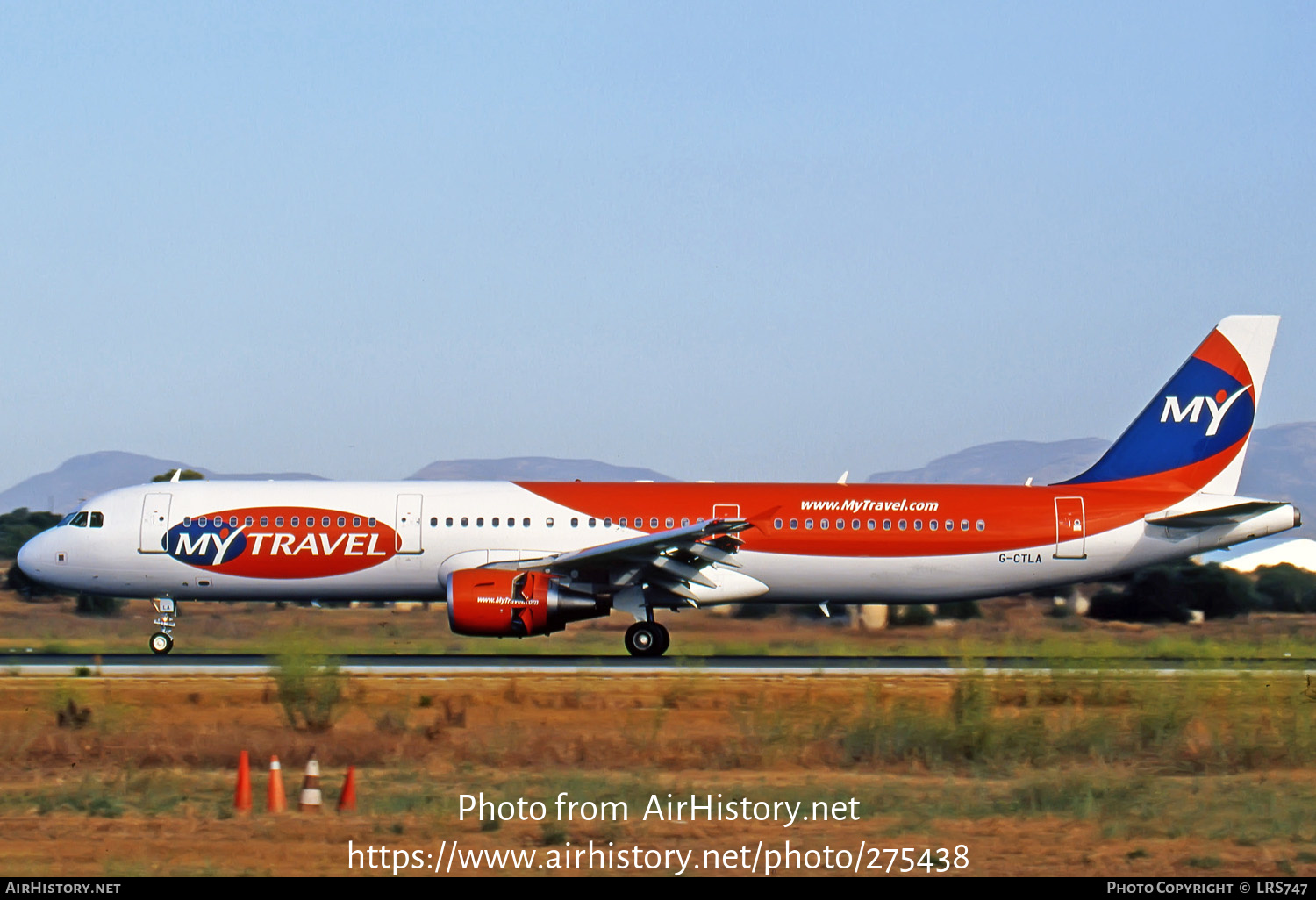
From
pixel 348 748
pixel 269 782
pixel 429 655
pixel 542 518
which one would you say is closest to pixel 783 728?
pixel 348 748

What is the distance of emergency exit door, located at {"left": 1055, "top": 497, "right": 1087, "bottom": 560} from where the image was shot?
28.8 metres

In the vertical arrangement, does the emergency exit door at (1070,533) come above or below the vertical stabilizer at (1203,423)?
below

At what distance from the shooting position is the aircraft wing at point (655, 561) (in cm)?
2602

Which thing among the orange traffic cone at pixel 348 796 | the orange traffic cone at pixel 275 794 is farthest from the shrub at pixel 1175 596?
the orange traffic cone at pixel 275 794

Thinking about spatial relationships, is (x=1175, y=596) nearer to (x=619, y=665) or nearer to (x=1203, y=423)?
(x=1203, y=423)

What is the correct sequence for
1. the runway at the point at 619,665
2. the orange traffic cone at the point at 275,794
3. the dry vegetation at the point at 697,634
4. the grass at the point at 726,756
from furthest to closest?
the dry vegetation at the point at 697,634 → the runway at the point at 619,665 → the orange traffic cone at the point at 275,794 → the grass at the point at 726,756

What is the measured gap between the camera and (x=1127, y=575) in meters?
29.8

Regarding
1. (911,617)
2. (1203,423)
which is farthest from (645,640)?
(1203,423)

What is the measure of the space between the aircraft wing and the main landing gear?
0.68 meters

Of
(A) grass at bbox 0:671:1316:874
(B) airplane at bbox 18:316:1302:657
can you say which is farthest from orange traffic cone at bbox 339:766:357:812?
(B) airplane at bbox 18:316:1302:657

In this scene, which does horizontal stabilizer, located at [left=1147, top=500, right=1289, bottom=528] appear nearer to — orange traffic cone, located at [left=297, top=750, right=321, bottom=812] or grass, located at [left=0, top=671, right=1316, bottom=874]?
grass, located at [left=0, top=671, right=1316, bottom=874]

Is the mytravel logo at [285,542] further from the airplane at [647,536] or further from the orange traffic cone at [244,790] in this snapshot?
the orange traffic cone at [244,790]

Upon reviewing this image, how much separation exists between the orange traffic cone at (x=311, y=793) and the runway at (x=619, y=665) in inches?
327

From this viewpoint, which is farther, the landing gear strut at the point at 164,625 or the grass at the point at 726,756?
the landing gear strut at the point at 164,625
